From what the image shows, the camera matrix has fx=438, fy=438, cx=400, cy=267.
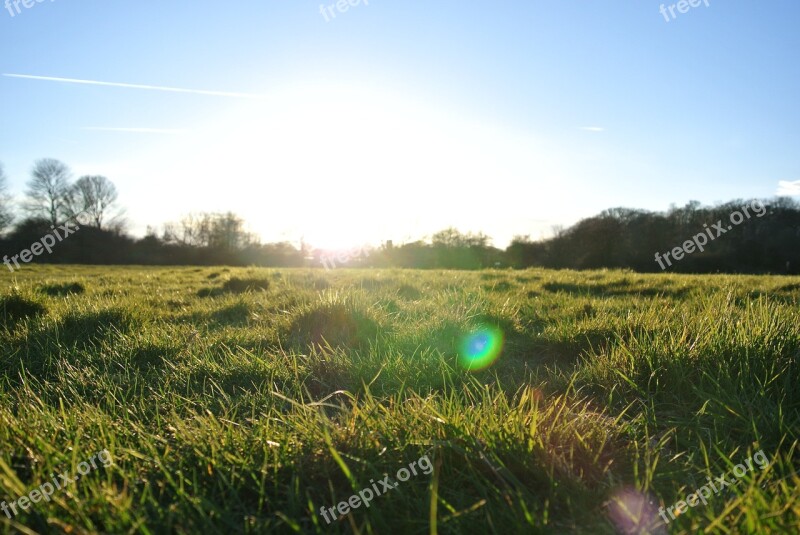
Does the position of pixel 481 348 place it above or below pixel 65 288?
below

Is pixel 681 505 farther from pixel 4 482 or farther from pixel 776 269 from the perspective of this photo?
pixel 776 269

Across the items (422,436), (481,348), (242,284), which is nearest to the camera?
(422,436)

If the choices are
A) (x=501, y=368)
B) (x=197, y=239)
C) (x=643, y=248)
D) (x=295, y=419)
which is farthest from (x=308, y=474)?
(x=197, y=239)

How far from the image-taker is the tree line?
125ft

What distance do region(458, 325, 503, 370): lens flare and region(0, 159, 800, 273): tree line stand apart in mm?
32480

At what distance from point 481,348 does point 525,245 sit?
4665cm

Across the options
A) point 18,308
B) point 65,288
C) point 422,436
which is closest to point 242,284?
point 65,288

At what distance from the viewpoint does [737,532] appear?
3.94 ft

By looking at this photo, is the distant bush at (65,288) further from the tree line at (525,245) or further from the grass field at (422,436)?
the tree line at (525,245)

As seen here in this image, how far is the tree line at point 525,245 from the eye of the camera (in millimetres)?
38219

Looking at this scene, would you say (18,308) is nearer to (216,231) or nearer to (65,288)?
(65,288)

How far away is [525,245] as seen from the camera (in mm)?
48062

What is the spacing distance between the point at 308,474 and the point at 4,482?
3.00ft

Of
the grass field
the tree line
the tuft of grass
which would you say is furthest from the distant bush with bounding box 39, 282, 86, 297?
the tree line
